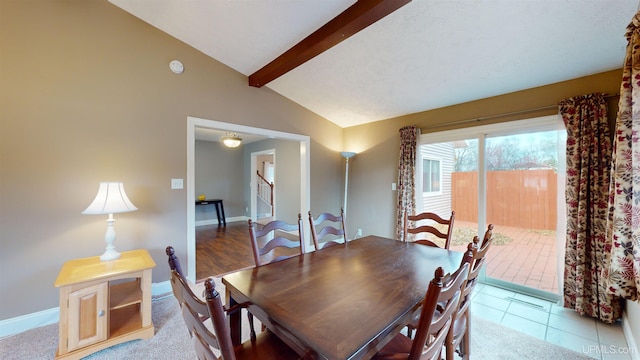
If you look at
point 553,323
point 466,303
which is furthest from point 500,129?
point 466,303

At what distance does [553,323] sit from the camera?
216 cm

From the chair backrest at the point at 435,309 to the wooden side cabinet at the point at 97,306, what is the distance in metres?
2.03

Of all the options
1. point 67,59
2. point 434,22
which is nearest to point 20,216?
point 67,59

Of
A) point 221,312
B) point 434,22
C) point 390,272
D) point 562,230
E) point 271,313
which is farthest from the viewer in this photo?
point 562,230

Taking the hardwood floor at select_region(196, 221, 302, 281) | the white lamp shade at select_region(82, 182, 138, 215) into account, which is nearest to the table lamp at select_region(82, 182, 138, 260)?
the white lamp shade at select_region(82, 182, 138, 215)

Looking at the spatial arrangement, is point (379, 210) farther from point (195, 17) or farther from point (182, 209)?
point (195, 17)

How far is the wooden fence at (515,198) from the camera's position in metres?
2.63

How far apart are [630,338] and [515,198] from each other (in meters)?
1.41

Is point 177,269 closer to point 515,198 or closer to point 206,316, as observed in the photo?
point 206,316

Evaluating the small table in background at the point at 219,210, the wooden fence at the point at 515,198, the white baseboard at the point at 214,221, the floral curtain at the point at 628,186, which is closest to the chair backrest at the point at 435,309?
the floral curtain at the point at 628,186

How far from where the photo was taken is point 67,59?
88.5 inches

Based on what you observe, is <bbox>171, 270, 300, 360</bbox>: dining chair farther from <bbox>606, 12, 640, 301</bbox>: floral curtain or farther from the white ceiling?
<bbox>606, 12, 640, 301</bbox>: floral curtain

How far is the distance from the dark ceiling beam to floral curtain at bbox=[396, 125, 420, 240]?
6.04ft

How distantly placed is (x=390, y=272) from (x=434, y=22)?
6.72ft
